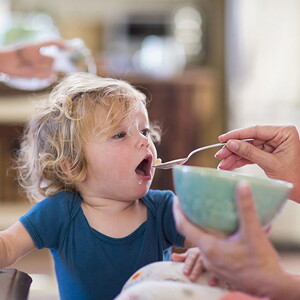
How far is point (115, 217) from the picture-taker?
51.6 inches

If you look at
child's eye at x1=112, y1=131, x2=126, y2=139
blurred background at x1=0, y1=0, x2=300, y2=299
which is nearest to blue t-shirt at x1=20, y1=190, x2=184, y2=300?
child's eye at x1=112, y1=131, x2=126, y2=139

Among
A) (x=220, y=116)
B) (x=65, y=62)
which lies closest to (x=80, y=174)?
(x=65, y=62)

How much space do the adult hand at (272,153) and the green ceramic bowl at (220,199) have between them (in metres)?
0.45

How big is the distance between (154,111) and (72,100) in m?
2.39

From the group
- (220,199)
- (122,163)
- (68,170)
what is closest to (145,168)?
(122,163)

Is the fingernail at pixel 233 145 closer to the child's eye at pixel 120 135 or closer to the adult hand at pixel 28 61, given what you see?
the child's eye at pixel 120 135

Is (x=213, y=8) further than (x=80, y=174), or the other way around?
(x=213, y=8)

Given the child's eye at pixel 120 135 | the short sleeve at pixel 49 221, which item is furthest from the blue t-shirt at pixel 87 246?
the child's eye at pixel 120 135

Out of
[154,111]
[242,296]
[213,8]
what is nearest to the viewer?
[242,296]

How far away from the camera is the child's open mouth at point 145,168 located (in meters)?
1.31

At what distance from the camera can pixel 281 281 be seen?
90 cm

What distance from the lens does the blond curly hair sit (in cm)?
131

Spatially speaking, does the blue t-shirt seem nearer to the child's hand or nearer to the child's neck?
the child's neck

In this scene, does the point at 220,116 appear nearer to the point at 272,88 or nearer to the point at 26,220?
the point at 272,88
